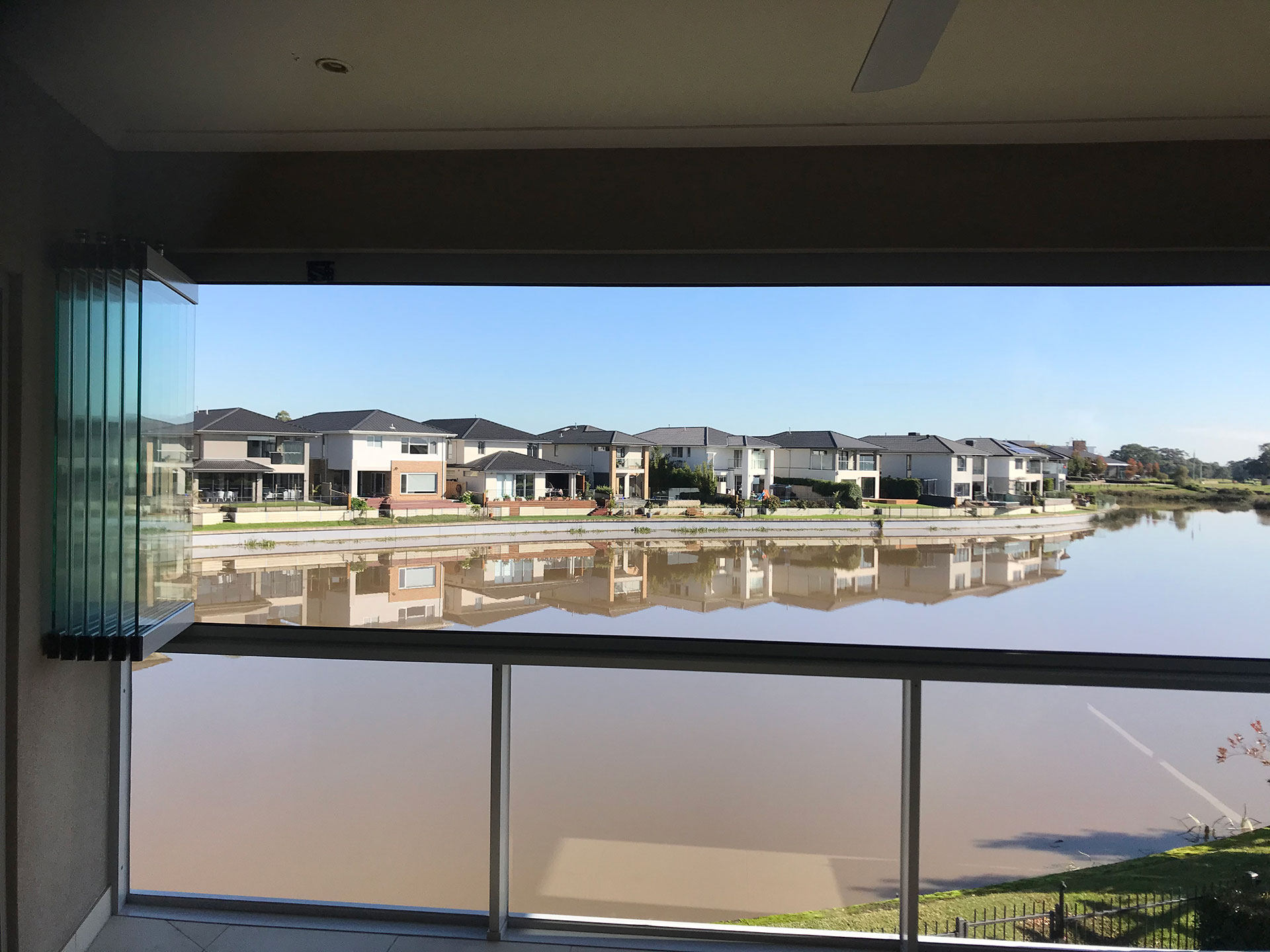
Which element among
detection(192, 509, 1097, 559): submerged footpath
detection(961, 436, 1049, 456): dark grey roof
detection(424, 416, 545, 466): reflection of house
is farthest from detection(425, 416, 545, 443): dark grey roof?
detection(961, 436, 1049, 456): dark grey roof

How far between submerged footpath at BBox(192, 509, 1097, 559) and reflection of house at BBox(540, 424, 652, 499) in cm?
15

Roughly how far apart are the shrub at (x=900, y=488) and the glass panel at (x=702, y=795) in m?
0.64

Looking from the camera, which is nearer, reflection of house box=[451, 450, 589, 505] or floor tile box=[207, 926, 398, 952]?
floor tile box=[207, 926, 398, 952]

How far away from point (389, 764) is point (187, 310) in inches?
66.8

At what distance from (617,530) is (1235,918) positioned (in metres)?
2.35

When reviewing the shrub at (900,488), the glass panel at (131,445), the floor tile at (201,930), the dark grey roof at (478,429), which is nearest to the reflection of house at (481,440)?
the dark grey roof at (478,429)

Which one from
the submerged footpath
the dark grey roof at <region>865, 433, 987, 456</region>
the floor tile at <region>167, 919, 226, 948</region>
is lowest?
the floor tile at <region>167, 919, 226, 948</region>

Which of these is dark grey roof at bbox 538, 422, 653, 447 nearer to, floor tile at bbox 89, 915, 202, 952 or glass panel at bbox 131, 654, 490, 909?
glass panel at bbox 131, 654, 490, 909

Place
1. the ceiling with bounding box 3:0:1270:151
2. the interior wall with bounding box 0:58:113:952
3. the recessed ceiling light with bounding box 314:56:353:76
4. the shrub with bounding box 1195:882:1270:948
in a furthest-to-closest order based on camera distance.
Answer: the shrub with bounding box 1195:882:1270:948, the interior wall with bounding box 0:58:113:952, the recessed ceiling light with bounding box 314:56:353:76, the ceiling with bounding box 3:0:1270:151

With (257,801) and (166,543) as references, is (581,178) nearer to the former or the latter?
(166,543)

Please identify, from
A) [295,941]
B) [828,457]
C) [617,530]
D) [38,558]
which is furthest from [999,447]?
[38,558]

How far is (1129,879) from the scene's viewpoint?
249cm

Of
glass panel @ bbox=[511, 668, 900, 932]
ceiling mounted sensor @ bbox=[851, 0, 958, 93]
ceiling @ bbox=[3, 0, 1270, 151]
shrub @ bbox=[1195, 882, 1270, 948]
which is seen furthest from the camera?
glass panel @ bbox=[511, 668, 900, 932]

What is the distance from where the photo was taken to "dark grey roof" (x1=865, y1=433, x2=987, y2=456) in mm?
2635
